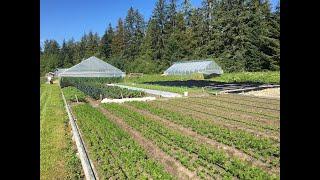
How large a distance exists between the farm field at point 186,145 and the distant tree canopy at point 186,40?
8.45 metres

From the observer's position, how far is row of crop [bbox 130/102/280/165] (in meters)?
7.16

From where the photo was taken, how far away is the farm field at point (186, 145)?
614cm

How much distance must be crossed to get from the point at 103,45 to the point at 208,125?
19015mm

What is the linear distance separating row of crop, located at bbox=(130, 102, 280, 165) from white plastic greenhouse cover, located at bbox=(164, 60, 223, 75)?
2526 cm

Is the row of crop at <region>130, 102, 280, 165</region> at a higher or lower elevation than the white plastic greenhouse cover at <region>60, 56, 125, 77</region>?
lower

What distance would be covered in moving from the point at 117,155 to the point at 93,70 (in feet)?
Result: 91.3

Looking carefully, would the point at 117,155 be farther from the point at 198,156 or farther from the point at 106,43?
the point at 106,43

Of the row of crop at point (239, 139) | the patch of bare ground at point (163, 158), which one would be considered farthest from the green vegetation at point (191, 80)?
the patch of bare ground at point (163, 158)

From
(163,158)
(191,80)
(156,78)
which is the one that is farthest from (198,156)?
(156,78)

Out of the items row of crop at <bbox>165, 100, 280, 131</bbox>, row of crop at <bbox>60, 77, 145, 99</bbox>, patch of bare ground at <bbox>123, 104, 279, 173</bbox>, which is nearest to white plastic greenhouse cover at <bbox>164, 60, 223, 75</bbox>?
row of crop at <bbox>60, 77, 145, 99</bbox>

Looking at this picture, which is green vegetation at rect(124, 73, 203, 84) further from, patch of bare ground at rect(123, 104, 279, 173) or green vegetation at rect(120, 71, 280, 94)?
patch of bare ground at rect(123, 104, 279, 173)
